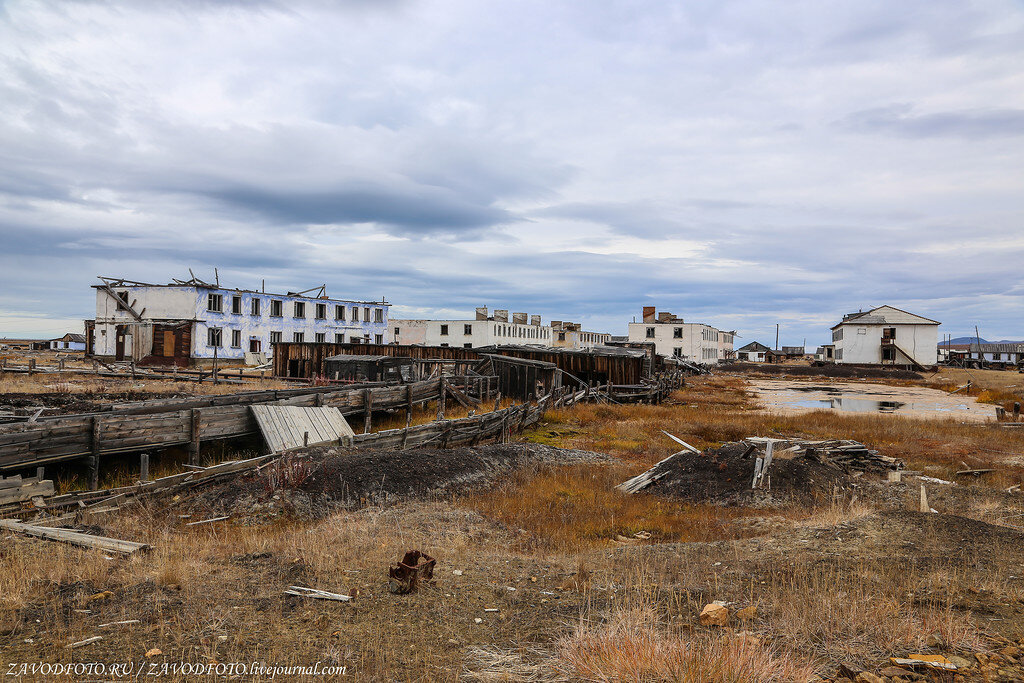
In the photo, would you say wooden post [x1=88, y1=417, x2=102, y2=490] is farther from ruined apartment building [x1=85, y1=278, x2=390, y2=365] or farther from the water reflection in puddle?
ruined apartment building [x1=85, y1=278, x2=390, y2=365]

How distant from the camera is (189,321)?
50156 millimetres

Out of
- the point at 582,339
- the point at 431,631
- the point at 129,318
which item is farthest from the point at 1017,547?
the point at 582,339

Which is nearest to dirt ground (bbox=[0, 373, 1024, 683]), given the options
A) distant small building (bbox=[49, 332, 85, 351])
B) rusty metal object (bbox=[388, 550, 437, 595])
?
rusty metal object (bbox=[388, 550, 437, 595])

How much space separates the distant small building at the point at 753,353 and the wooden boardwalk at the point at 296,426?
12390 cm

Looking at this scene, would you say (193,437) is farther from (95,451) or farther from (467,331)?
(467,331)

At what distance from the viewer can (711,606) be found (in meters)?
6.23

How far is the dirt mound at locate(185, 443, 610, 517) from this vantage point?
1027 centimetres

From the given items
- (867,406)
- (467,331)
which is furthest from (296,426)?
(467,331)

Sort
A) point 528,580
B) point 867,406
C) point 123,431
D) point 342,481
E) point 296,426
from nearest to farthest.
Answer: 1. point 528,580
2. point 342,481
3. point 123,431
4. point 296,426
5. point 867,406

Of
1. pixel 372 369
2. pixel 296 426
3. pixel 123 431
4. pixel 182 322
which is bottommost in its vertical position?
pixel 296 426

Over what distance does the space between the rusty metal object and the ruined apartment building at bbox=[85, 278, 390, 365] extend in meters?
44.4

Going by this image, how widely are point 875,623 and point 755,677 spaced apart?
2.04 meters

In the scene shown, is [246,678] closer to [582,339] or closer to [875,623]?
[875,623]

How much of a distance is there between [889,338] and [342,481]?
84059 millimetres
